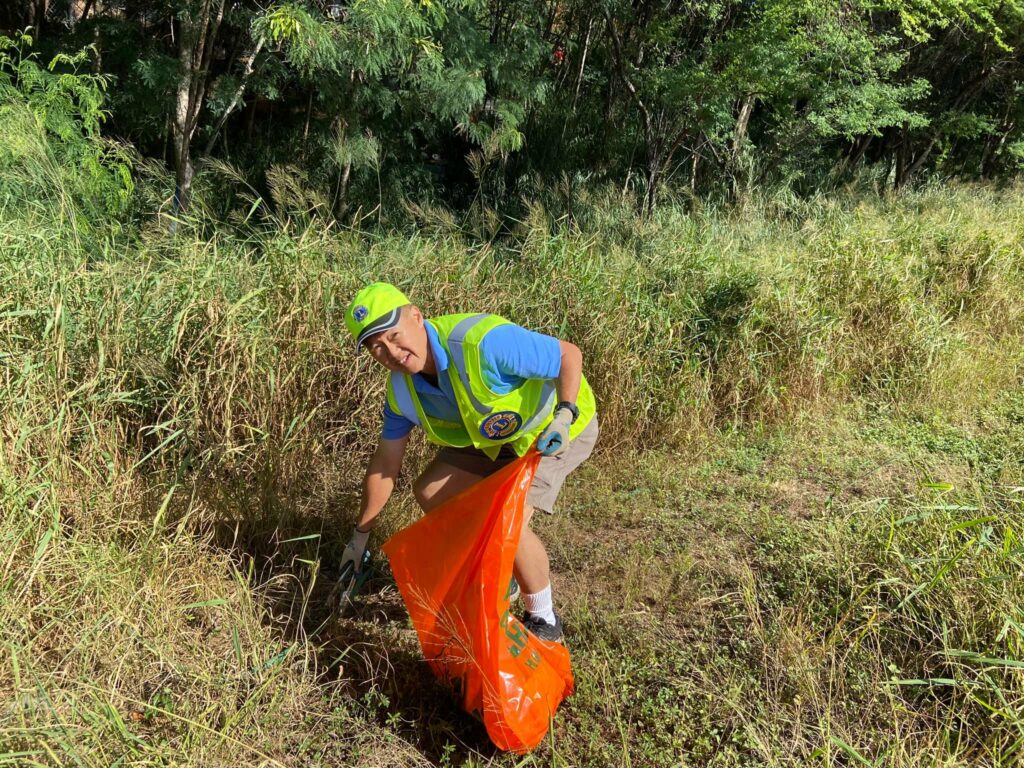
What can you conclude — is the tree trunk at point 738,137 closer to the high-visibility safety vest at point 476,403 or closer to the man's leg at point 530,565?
the high-visibility safety vest at point 476,403

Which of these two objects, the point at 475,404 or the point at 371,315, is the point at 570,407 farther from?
the point at 371,315

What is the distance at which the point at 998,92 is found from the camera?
40.0ft

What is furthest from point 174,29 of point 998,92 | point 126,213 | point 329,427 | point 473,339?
point 998,92

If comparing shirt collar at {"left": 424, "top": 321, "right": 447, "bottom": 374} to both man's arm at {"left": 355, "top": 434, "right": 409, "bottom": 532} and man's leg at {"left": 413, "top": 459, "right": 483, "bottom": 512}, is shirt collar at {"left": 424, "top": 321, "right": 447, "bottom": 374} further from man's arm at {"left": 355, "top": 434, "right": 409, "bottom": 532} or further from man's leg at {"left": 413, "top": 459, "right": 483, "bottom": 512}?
man's leg at {"left": 413, "top": 459, "right": 483, "bottom": 512}

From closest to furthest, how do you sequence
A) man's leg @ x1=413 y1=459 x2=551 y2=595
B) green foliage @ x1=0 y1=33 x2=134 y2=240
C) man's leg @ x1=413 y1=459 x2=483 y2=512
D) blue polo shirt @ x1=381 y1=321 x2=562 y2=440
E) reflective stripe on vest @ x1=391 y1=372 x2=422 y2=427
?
blue polo shirt @ x1=381 y1=321 x2=562 y2=440, reflective stripe on vest @ x1=391 y1=372 x2=422 y2=427, man's leg @ x1=413 y1=459 x2=551 y2=595, man's leg @ x1=413 y1=459 x2=483 y2=512, green foliage @ x1=0 y1=33 x2=134 y2=240

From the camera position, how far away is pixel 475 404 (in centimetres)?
210

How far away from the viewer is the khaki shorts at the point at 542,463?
2.30 metres

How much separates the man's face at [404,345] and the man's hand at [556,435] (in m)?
0.46

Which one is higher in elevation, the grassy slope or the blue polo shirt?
the blue polo shirt

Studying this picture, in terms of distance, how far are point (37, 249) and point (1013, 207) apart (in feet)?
32.0

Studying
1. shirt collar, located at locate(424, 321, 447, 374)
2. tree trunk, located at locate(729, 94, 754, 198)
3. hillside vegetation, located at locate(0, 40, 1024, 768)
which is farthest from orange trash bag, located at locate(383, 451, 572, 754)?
tree trunk, located at locate(729, 94, 754, 198)

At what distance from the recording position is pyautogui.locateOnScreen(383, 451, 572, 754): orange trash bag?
1944mm

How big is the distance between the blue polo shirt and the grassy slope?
0.87 meters

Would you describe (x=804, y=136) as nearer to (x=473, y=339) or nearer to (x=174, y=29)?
(x=174, y=29)
